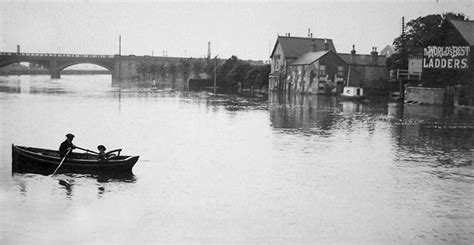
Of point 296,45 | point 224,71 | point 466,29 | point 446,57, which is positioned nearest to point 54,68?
point 224,71

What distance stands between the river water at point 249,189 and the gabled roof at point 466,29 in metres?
23.2

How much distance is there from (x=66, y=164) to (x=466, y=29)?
4712 cm

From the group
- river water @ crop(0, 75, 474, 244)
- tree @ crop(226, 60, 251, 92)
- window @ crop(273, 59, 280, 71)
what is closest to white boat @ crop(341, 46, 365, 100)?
window @ crop(273, 59, 280, 71)

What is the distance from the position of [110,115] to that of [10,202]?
80.0 ft

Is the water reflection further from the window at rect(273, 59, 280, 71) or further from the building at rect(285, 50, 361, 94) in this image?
the window at rect(273, 59, 280, 71)

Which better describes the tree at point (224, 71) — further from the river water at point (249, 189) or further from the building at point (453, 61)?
the river water at point (249, 189)

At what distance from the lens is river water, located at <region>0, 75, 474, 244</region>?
12.2m

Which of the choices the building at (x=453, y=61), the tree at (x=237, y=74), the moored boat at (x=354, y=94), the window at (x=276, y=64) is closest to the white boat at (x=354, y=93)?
the moored boat at (x=354, y=94)

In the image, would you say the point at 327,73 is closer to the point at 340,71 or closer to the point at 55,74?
the point at 340,71

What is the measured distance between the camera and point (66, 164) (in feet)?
59.1

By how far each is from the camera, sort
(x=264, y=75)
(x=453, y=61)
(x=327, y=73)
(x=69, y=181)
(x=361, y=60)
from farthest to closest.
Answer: (x=264, y=75) → (x=361, y=60) → (x=327, y=73) → (x=453, y=61) → (x=69, y=181)

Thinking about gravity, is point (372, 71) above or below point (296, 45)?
below

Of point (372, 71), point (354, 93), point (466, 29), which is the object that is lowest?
point (354, 93)

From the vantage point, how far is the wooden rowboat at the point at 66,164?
17.9m
